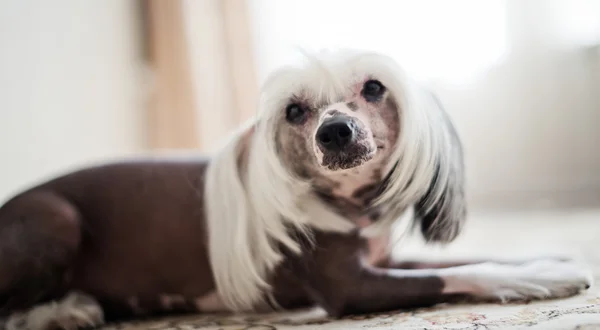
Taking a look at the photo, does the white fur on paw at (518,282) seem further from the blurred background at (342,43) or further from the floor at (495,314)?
the blurred background at (342,43)

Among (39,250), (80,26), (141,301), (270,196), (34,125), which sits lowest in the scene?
(141,301)

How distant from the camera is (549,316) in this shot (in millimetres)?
832

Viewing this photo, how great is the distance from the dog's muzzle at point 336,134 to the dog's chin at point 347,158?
0.04ft

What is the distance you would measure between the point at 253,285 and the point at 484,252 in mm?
770

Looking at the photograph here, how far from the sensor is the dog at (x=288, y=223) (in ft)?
3.37

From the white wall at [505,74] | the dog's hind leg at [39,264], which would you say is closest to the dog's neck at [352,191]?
the dog's hind leg at [39,264]

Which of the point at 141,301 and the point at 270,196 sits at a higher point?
the point at 270,196

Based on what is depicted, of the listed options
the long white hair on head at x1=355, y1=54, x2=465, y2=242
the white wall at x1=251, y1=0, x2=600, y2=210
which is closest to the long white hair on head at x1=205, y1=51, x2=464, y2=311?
the long white hair on head at x1=355, y1=54, x2=465, y2=242

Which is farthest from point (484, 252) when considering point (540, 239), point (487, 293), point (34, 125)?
point (34, 125)

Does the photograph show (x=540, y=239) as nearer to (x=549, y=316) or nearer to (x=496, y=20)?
(x=549, y=316)

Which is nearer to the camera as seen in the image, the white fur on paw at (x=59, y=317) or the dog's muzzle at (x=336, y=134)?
the dog's muzzle at (x=336, y=134)

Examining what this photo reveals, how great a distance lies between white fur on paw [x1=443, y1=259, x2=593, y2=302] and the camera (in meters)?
0.98

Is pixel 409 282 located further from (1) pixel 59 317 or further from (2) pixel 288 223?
(1) pixel 59 317

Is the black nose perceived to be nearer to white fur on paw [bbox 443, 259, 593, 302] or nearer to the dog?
the dog
